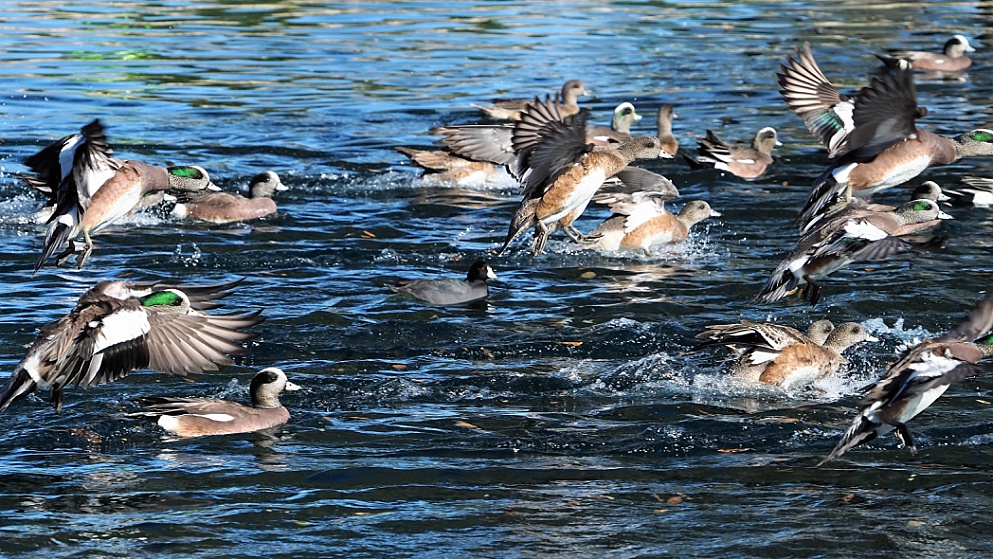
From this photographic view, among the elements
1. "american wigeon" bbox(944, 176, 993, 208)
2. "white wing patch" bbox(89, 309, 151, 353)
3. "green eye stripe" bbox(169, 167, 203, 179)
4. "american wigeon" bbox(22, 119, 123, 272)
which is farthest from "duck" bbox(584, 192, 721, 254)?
"white wing patch" bbox(89, 309, 151, 353)

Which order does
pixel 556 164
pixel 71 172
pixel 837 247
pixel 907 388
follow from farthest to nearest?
pixel 556 164 < pixel 71 172 < pixel 837 247 < pixel 907 388

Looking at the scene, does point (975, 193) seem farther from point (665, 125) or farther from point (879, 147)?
point (665, 125)

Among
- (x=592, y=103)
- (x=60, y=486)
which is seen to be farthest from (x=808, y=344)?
(x=592, y=103)

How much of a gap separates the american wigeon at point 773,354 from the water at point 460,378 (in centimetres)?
13

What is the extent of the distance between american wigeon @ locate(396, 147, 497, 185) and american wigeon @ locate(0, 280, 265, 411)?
672 cm

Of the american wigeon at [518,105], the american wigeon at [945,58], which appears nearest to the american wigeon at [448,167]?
the american wigeon at [518,105]

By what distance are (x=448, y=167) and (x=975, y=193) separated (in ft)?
16.3

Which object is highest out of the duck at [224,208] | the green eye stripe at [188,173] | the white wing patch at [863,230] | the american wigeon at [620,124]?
the white wing patch at [863,230]

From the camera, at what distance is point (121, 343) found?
24.2 feet

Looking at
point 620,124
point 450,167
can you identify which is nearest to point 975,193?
point 620,124

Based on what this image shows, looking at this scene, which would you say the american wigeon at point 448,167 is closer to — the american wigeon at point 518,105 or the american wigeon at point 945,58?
the american wigeon at point 518,105

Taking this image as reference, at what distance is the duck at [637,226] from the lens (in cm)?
1203

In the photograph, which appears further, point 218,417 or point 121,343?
point 218,417

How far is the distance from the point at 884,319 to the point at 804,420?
2.25 meters
